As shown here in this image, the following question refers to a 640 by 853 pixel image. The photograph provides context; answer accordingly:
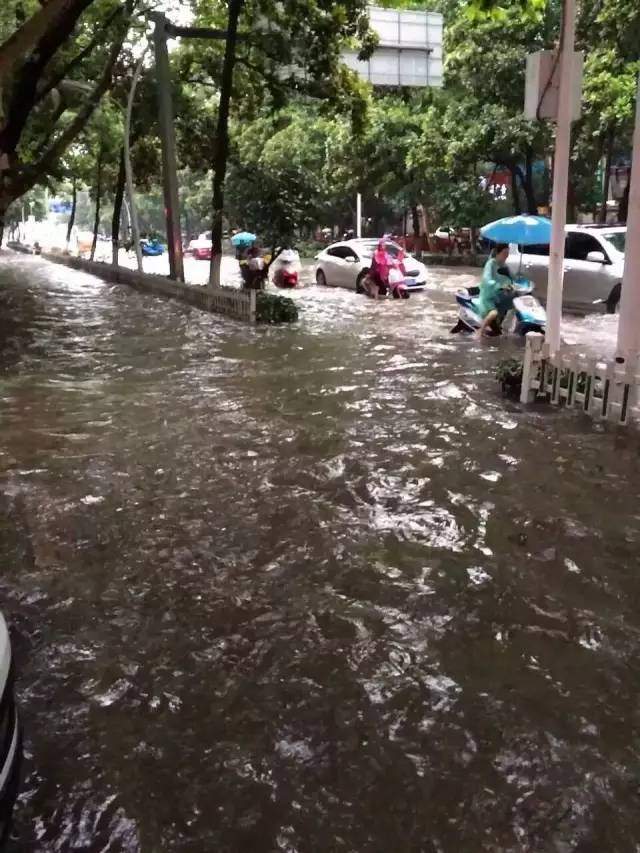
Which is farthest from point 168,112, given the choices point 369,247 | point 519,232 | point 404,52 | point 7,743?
point 7,743

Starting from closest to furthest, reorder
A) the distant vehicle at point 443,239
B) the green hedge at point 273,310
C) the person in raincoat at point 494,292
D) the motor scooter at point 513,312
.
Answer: the person in raincoat at point 494,292 → the motor scooter at point 513,312 → the green hedge at point 273,310 → the distant vehicle at point 443,239

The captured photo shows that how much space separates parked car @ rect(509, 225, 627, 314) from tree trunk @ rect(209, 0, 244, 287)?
5956 millimetres

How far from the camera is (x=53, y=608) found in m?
4.14

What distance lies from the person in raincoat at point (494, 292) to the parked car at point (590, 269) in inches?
94.7

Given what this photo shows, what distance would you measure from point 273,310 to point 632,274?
326 inches

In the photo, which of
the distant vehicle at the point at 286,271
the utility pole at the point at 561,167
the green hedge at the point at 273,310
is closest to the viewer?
the utility pole at the point at 561,167

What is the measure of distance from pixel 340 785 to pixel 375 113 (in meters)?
30.3

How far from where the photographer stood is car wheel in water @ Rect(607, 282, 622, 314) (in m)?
14.4

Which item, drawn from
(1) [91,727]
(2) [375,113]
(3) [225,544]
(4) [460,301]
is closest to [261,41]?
(4) [460,301]

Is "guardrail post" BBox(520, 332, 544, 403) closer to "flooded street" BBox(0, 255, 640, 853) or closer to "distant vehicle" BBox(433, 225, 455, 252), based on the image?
"flooded street" BBox(0, 255, 640, 853)

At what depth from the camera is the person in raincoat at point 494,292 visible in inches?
470

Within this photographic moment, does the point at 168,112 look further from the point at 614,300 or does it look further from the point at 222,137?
the point at 614,300

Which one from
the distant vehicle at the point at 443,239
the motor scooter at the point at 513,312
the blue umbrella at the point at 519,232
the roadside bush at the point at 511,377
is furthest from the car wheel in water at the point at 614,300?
the distant vehicle at the point at 443,239

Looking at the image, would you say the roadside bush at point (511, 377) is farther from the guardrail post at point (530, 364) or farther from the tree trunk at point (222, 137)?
the tree trunk at point (222, 137)
